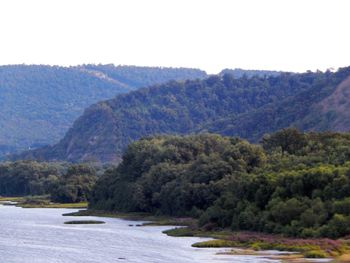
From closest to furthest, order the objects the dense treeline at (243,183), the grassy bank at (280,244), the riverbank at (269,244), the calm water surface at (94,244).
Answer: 1. the riverbank at (269,244)
2. the grassy bank at (280,244)
3. the calm water surface at (94,244)
4. the dense treeline at (243,183)

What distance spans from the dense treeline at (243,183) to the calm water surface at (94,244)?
7550mm

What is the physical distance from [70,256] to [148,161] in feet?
236

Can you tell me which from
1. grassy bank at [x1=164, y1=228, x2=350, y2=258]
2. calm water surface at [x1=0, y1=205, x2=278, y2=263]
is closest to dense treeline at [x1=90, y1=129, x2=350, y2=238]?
grassy bank at [x1=164, y1=228, x2=350, y2=258]

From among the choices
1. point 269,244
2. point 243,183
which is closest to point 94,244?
point 269,244

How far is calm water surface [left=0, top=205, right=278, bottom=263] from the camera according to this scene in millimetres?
80675

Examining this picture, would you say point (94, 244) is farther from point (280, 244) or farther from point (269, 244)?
point (280, 244)

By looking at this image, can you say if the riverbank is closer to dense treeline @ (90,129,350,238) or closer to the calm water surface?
the calm water surface

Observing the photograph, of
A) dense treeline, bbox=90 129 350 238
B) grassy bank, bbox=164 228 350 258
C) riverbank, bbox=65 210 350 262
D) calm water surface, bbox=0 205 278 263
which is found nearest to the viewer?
riverbank, bbox=65 210 350 262

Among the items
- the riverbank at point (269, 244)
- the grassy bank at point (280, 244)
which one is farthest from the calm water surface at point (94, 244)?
the grassy bank at point (280, 244)

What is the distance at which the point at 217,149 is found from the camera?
152750 millimetres

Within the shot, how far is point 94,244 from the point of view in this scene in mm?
95000

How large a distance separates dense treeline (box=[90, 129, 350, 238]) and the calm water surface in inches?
297

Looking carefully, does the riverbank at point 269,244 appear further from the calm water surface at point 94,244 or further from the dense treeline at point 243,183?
the dense treeline at point 243,183

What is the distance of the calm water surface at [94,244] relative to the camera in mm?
80675
